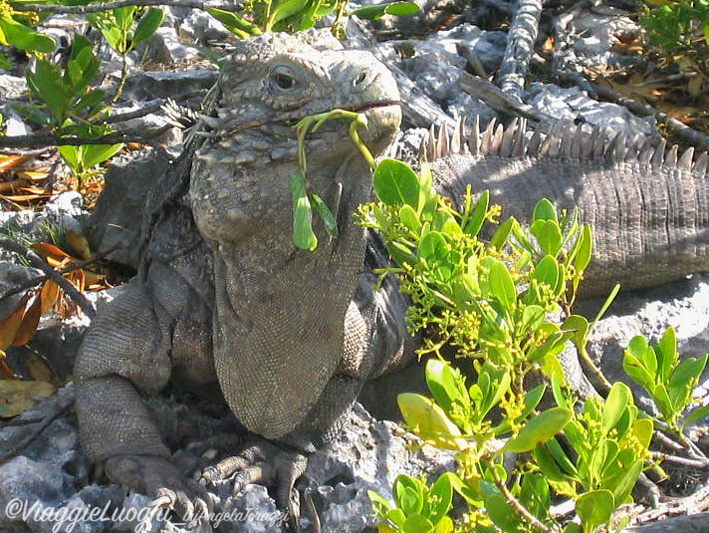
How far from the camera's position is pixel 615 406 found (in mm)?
1752

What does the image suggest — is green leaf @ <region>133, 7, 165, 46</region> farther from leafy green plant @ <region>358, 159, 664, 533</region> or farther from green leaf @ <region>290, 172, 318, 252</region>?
leafy green plant @ <region>358, 159, 664, 533</region>

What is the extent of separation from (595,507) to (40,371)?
2.14 meters

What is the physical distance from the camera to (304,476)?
9.25ft

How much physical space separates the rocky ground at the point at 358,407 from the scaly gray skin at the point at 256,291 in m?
0.10

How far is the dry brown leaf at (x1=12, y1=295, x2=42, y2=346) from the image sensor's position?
3.25 metres

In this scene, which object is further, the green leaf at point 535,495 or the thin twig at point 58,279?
the thin twig at point 58,279

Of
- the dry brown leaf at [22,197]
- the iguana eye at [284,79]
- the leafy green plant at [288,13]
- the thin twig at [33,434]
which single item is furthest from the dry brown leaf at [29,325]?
the iguana eye at [284,79]

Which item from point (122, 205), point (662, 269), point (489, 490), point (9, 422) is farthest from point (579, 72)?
point (489, 490)

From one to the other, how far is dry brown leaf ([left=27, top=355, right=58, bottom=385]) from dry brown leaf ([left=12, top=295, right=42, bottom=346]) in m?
0.11

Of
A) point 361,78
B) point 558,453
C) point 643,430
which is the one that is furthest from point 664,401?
point 361,78

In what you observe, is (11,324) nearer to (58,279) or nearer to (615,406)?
(58,279)

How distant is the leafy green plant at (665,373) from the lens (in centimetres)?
197

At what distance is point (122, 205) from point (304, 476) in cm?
138

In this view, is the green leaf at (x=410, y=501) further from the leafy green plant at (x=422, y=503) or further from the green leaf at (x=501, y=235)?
the green leaf at (x=501, y=235)
